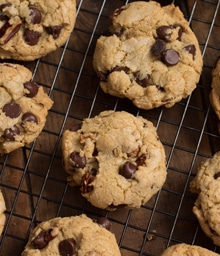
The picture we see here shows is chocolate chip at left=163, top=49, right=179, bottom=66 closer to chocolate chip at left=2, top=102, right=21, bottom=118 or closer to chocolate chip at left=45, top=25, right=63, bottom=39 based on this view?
chocolate chip at left=45, top=25, right=63, bottom=39

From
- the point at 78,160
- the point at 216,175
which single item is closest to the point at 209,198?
the point at 216,175

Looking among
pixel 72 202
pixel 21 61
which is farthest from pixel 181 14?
pixel 72 202

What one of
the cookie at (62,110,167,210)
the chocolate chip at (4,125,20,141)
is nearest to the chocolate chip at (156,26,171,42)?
the cookie at (62,110,167,210)

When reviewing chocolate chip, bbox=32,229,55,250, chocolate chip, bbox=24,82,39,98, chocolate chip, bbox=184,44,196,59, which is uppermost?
chocolate chip, bbox=184,44,196,59

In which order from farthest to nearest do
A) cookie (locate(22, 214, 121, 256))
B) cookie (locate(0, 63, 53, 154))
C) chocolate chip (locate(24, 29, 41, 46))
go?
chocolate chip (locate(24, 29, 41, 46))
cookie (locate(0, 63, 53, 154))
cookie (locate(22, 214, 121, 256))

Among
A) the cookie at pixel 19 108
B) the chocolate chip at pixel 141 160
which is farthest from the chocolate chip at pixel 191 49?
the cookie at pixel 19 108

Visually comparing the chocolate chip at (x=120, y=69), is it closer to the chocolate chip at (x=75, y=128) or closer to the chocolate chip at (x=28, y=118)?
the chocolate chip at (x=75, y=128)

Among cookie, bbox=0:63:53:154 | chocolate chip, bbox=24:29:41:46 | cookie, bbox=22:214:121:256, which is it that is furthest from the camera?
chocolate chip, bbox=24:29:41:46

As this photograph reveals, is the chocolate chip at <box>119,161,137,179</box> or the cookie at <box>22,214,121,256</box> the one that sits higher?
the chocolate chip at <box>119,161,137,179</box>
